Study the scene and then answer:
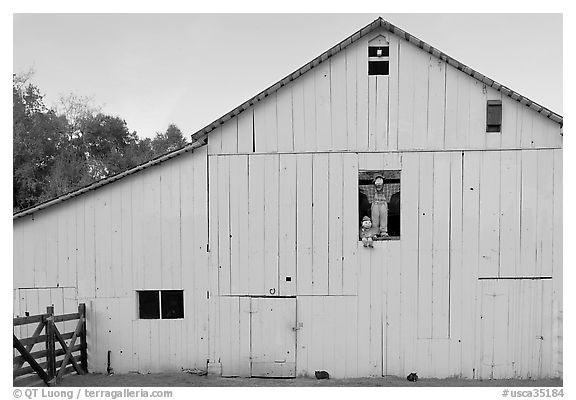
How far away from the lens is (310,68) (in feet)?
34.7

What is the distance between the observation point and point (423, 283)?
1070 centimetres

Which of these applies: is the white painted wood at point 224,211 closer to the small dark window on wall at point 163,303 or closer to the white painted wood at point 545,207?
the small dark window on wall at point 163,303

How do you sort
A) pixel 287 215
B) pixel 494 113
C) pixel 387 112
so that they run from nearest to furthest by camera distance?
1. pixel 494 113
2. pixel 387 112
3. pixel 287 215

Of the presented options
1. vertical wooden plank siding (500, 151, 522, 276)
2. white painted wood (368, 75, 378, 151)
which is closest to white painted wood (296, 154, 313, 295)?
white painted wood (368, 75, 378, 151)

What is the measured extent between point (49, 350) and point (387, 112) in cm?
895

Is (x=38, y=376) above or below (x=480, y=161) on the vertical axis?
below

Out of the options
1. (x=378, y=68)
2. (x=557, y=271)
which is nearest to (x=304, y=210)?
(x=378, y=68)

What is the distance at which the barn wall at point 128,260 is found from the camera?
10906 mm

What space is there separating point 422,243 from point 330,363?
3411mm

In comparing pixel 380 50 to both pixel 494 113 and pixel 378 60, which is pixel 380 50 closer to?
pixel 378 60

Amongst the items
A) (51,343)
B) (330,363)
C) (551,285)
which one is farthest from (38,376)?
(551,285)

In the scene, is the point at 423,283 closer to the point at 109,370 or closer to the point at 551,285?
the point at 551,285

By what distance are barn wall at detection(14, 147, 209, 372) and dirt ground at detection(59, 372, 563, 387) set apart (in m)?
0.33

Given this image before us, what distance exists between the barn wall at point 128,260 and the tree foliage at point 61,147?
648cm
